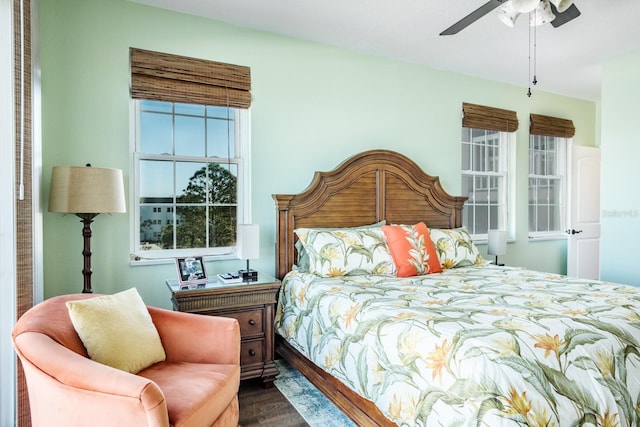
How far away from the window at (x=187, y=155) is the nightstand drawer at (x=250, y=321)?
2.26 feet

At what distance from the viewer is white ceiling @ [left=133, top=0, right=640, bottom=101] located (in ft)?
9.66

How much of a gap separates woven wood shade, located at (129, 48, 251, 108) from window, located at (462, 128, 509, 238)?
2.70 m

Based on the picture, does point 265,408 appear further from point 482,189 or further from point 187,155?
point 482,189

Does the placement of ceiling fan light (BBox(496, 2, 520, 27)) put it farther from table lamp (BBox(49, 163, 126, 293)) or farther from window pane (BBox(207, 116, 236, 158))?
table lamp (BBox(49, 163, 126, 293))

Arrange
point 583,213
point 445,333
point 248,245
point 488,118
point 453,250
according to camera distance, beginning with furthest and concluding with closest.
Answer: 1. point 583,213
2. point 488,118
3. point 453,250
4. point 248,245
5. point 445,333

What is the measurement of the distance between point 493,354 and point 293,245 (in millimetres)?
2086

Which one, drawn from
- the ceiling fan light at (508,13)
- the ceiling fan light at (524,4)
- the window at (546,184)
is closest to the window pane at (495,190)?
the window at (546,184)

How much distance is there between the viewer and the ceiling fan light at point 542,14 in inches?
87.5

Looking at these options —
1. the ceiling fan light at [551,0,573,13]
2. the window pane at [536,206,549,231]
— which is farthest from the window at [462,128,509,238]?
the ceiling fan light at [551,0,573,13]

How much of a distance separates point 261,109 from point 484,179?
9.51 feet

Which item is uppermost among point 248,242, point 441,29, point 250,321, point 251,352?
point 441,29

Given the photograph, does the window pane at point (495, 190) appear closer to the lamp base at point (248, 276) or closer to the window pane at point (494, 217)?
the window pane at point (494, 217)

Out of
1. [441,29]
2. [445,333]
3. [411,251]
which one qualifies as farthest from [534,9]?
[445,333]

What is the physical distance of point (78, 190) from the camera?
7.60ft
